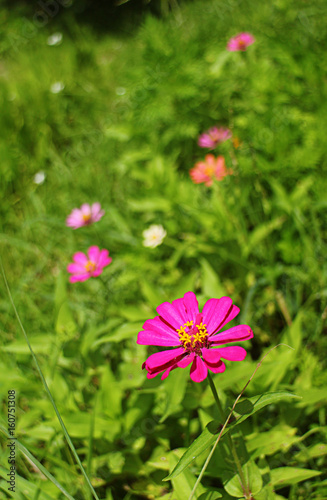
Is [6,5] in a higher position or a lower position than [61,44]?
higher

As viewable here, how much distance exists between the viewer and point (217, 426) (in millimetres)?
671

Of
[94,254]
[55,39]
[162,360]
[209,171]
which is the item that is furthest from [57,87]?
[162,360]

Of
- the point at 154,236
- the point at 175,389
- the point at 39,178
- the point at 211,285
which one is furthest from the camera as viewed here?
the point at 39,178

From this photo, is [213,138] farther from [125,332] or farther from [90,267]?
[125,332]

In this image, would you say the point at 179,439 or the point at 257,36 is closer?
the point at 179,439

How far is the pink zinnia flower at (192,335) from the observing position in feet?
2.01

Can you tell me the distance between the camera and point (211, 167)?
1566 millimetres

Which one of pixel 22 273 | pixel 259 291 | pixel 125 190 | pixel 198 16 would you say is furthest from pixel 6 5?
pixel 259 291

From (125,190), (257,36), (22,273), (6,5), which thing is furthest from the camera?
(6,5)

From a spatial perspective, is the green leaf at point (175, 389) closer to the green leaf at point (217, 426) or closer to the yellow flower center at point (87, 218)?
the green leaf at point (217, 426)

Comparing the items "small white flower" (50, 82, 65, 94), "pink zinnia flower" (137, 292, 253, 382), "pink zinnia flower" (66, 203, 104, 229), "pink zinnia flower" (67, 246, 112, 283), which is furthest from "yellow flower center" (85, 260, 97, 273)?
"small white flower" (50, 82, 65, 94)

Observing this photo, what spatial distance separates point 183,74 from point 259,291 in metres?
1.03

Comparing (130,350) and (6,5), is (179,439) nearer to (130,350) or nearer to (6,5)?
(130,350)

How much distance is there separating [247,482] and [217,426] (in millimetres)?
166
